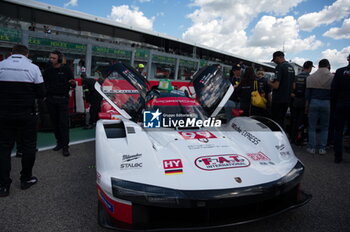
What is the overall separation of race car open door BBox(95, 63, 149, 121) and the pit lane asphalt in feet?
3.02

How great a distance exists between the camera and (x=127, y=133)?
225 centimetres

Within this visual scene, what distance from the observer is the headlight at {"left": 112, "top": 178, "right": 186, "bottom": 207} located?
61.4 inches

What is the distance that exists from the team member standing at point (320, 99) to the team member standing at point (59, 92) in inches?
A: 157

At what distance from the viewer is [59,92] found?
3748mm

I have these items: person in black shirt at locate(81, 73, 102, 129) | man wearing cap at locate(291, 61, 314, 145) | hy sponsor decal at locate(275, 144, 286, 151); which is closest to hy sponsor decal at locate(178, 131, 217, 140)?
hy sponsor decal at locate(275, 144, 286, 151)

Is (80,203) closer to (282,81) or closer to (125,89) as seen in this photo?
(125,89)

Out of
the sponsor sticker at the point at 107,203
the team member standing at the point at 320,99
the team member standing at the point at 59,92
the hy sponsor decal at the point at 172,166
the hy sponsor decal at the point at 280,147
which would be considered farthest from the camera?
the team member standing at the point at 320,99

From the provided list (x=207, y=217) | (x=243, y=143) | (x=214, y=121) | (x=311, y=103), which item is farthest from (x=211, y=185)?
(x=311, y=103)

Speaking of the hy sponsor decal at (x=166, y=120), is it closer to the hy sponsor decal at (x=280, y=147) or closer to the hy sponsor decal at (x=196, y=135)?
the hy sponsor decal at (x=196, y=135)

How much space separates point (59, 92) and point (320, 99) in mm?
4227

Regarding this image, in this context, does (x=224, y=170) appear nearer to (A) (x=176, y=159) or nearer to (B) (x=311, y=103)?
(A) (x=176, y=159)

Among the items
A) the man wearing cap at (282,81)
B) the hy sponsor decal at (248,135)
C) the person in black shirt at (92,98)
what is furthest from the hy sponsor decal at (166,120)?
the person in black shirt at (92,98)

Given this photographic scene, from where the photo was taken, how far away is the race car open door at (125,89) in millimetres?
3346

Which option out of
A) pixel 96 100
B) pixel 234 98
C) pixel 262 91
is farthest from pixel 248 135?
pixel 96 100
